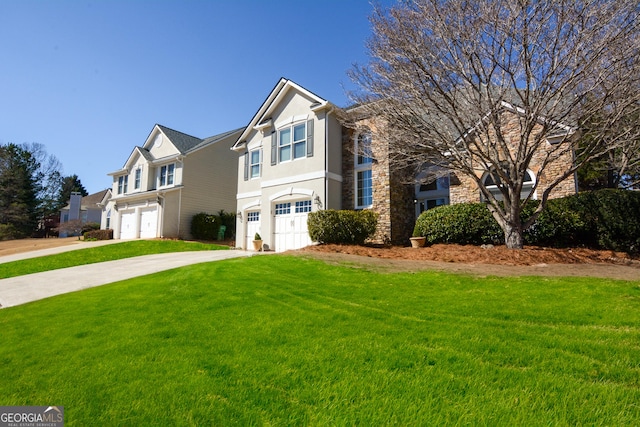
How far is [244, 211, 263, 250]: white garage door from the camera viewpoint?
62.1 ft

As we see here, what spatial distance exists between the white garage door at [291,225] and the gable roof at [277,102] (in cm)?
458

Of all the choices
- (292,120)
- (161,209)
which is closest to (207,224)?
(161,209)

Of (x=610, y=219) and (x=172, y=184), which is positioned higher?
(x=172, y=184)

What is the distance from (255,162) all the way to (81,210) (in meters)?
34.0

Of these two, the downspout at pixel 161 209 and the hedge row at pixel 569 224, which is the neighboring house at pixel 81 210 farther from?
the hedge row at pixel 569 224

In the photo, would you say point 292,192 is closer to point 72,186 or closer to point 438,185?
point 438,185

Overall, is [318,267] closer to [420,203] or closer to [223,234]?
[420,203]

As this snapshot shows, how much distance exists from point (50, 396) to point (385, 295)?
179 inches

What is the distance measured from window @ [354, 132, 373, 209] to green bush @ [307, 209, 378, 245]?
1.79 meters

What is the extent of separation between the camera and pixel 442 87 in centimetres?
1054

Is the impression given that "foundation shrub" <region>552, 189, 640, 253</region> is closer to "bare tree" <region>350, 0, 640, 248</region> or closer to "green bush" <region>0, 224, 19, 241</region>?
"bare tree" <region>350, 0, 640, 248</region>

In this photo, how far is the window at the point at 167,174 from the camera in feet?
83.6

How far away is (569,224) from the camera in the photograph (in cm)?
1126

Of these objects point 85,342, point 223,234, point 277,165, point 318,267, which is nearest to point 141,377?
point 85,342
